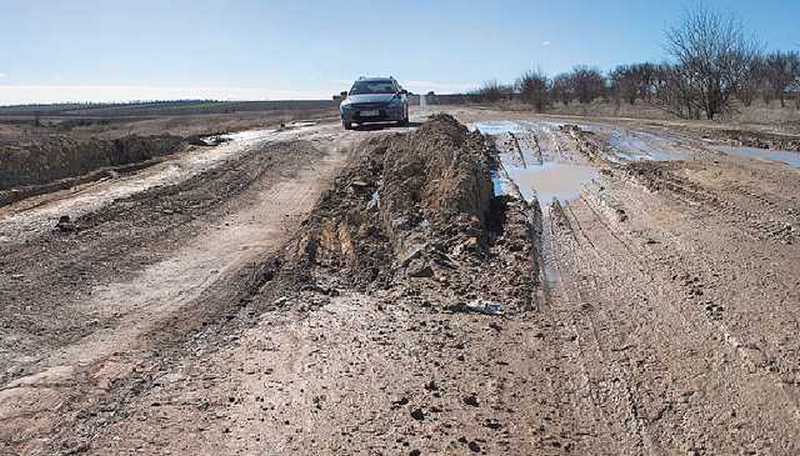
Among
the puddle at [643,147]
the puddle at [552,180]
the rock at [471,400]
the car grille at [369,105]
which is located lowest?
the rock at [471,400]

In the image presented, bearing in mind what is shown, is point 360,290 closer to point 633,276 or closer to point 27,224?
point 633,276

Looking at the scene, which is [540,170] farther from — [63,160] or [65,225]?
[63,160]

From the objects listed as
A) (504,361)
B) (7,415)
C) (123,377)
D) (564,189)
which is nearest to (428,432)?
(504,361)

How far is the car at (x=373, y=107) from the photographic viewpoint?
22.2m

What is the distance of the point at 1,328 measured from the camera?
5238 millimetres

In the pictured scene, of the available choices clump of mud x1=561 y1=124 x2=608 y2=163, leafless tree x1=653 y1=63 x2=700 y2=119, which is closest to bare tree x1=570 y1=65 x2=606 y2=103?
leafless tree x1=653 y1=63 x2=700 y2=119

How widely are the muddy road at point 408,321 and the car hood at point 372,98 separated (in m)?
11.6

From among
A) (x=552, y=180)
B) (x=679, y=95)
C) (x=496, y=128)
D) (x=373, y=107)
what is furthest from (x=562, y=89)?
(x=552, y=180)

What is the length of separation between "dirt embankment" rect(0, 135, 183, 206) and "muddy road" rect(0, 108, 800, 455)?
1979mm

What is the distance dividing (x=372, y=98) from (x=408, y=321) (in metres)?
17.6

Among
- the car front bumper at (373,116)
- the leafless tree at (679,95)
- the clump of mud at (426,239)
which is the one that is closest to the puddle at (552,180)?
the clump of mud at (426,239)

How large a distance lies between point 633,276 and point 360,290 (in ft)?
8.18

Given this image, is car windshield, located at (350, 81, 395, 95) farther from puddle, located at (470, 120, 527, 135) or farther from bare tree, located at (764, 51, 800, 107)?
bare tree, located at (764, 51, 800, 107)

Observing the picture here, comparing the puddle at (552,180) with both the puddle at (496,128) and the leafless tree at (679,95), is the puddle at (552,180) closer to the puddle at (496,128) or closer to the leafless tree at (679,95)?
the puddle at (496,128)
